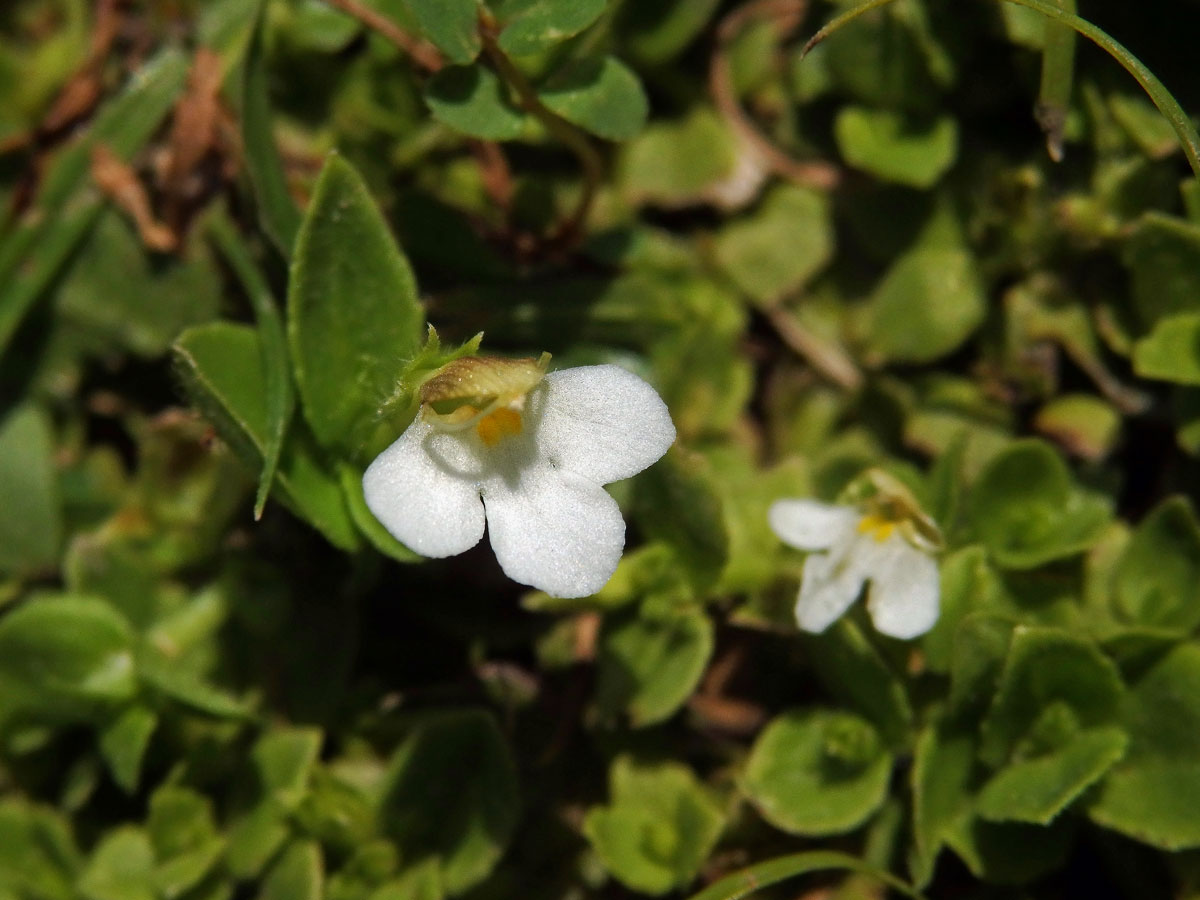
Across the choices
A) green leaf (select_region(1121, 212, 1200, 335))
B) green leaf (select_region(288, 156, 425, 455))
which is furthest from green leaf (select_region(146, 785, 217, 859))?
green leaf (select_region(1121, 212, 1200, 335))

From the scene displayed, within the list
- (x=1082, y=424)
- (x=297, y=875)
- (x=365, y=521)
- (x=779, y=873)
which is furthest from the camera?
(x=1082, y=424)

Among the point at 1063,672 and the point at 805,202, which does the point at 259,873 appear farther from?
the point at 805,202

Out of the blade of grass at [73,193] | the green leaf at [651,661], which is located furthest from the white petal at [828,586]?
the blade of grass at [73,193]

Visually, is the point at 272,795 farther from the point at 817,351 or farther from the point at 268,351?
the point at 817,351

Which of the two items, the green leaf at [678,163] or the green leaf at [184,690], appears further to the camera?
the green leaf at [678,163]

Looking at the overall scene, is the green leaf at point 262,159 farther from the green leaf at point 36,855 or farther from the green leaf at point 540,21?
the green leaf at point 36,855

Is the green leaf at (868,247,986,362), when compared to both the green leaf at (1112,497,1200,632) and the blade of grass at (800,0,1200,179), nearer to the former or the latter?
the green leaf at (1112,497,1200,632)

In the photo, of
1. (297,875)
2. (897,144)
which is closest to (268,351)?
(297,875)

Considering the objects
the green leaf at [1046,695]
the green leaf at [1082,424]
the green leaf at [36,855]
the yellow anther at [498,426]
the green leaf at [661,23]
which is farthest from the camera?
the green leaf at [661,23]
